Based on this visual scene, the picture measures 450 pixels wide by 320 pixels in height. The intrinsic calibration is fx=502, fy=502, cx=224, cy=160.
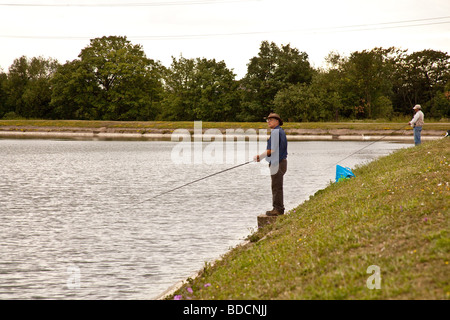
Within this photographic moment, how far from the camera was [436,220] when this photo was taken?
698 cm

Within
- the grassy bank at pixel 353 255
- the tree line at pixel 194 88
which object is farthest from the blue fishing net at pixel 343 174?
the tree line at pixel 194 88

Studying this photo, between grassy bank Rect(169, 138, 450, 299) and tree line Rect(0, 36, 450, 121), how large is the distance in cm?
6624

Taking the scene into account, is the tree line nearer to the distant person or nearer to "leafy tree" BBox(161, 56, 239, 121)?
"leafy tree" BBox(161, 56, 239, 121)

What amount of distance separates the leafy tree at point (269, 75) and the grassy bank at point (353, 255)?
7192 centimetres

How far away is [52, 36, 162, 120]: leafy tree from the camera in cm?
8456

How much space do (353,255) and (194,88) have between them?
8205 centimetres

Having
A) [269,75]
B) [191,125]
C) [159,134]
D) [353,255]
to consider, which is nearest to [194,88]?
[269,75]

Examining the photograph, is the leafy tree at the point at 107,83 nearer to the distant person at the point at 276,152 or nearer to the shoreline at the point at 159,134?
the shoreline at the point at 159,134

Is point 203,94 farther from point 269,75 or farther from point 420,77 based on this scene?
point 420,77

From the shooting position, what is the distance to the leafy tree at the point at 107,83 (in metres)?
84.6

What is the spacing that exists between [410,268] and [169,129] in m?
64.3

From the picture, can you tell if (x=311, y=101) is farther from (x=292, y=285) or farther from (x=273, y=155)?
(x=292, y=285)

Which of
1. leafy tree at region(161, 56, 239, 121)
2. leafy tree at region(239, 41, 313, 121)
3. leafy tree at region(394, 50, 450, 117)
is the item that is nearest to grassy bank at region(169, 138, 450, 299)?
leafy tree at region(239, 41, 313, 121)

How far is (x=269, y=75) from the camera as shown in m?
84.1
